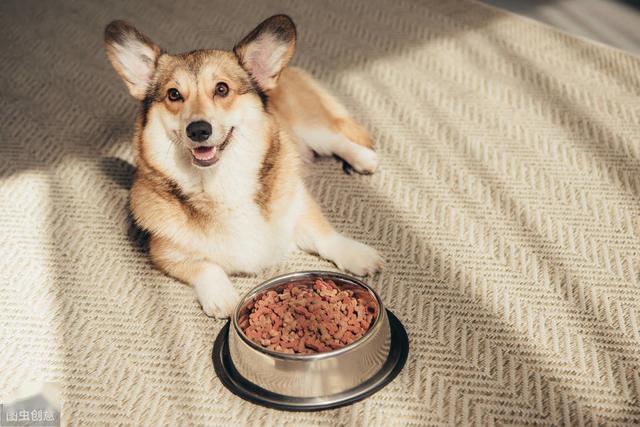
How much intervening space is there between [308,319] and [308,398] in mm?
176

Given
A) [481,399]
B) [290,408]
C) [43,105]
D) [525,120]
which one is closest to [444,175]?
[525,120]

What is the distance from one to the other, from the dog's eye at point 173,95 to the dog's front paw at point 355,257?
572 millimetres

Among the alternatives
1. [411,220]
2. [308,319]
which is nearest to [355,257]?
[411,220]

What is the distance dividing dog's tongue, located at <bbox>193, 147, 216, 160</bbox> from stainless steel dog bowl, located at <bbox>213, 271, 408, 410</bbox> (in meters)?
0.37

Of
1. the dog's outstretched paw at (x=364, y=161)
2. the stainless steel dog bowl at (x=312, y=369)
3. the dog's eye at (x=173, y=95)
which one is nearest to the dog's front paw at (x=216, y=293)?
the stainless steel dog bowl at (x=312, y=369)

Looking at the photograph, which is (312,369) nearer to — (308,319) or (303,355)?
(303,355)

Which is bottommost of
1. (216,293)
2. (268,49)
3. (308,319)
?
(216,293)

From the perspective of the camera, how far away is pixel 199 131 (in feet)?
5.61

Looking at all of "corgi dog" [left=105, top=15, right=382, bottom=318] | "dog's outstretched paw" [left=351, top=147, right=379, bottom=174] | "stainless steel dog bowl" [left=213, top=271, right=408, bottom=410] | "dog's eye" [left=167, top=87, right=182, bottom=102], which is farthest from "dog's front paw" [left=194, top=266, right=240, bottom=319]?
"dog's outstretched paw" [left=351, top=147, right=379, bottom=174]

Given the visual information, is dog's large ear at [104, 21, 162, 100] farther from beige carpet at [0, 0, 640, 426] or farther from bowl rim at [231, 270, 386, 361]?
bowl rim at [231, 270, 386, 361]

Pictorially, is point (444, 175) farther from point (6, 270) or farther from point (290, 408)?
point (6, 270)

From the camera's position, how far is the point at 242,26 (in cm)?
318

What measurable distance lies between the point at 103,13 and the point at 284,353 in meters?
2.45

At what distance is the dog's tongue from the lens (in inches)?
69.6
